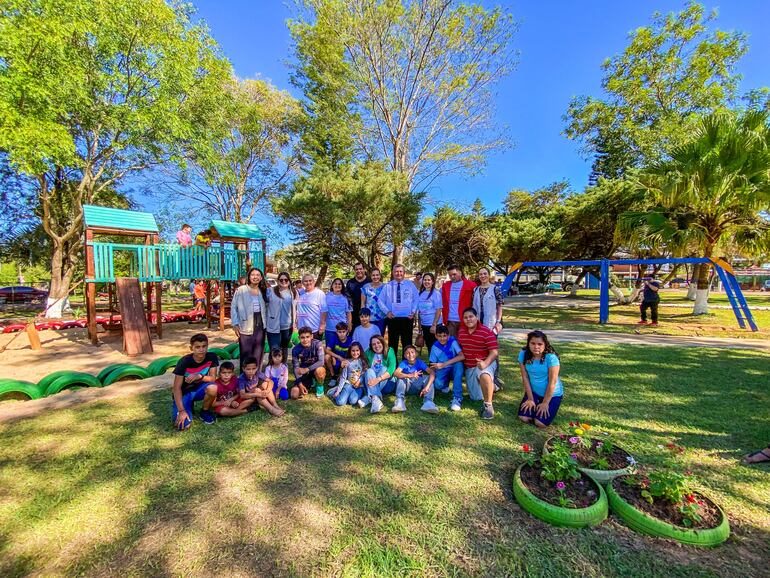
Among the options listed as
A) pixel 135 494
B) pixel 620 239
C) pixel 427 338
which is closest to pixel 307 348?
pixel 427 338

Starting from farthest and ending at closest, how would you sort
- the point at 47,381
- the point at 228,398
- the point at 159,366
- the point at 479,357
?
the point at 159,366
the point at 47,381
the point at 479,357
the point at 228,398

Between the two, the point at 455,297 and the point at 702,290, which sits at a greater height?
the point at 455,297

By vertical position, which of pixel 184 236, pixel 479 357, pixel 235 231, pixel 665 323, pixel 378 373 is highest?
pixel 235 231

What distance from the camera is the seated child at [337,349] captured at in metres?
5.05

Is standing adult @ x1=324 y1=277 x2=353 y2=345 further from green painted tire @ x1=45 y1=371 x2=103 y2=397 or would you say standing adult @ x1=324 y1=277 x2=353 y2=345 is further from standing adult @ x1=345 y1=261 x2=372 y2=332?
green painted tire @ x1=45 y1=371 x2=103 y2=397

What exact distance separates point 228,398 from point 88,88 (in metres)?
13.9

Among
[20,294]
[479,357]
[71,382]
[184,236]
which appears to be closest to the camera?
[479,357]

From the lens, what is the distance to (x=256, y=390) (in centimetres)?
427

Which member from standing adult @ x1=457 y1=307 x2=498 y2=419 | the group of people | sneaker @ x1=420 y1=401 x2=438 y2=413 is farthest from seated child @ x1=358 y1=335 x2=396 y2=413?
standing adult @ x1=457 y1=307 x2=498 y2=419

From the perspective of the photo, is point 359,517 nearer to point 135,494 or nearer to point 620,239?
point 135,494

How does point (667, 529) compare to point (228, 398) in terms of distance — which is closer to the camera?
point (667, 529)

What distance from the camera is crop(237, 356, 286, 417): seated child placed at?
13.9 ft

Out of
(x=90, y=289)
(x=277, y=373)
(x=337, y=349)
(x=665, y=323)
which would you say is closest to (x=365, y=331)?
(x=337, y=349)

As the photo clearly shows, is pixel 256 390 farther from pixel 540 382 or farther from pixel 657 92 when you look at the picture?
pixel 657 92
